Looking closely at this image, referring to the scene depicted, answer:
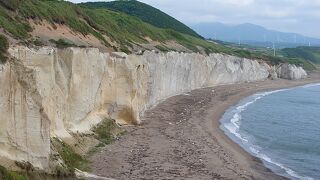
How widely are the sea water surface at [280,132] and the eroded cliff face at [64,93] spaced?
818cm

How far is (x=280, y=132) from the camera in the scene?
1672 inches

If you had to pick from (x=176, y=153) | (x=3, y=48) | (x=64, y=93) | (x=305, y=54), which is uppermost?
(x=3, y=48)

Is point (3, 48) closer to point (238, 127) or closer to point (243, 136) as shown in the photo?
point (243, 136)

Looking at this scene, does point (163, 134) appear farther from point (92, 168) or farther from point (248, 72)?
point (248, 72)

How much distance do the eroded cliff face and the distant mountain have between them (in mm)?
62641

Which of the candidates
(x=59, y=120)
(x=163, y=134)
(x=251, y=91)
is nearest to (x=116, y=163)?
(x=59, y=120)

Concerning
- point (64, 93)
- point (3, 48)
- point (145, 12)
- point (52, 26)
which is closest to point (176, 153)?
point (64, 93)

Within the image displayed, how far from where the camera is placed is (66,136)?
85.1ft

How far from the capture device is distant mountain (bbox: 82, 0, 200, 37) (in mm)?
114938

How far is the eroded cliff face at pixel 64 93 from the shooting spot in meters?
20.2

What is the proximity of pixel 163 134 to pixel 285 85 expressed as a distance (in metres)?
67.4

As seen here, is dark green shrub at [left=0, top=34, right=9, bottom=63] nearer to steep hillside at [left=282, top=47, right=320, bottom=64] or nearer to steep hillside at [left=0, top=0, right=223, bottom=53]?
steep hillside at [left=0, top=0, right=223, bottom=53]

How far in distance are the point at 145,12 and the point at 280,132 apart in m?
80.0

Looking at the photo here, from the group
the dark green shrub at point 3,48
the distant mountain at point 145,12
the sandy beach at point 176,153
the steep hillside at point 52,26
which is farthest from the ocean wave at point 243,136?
the distant mountain at point 145,12
